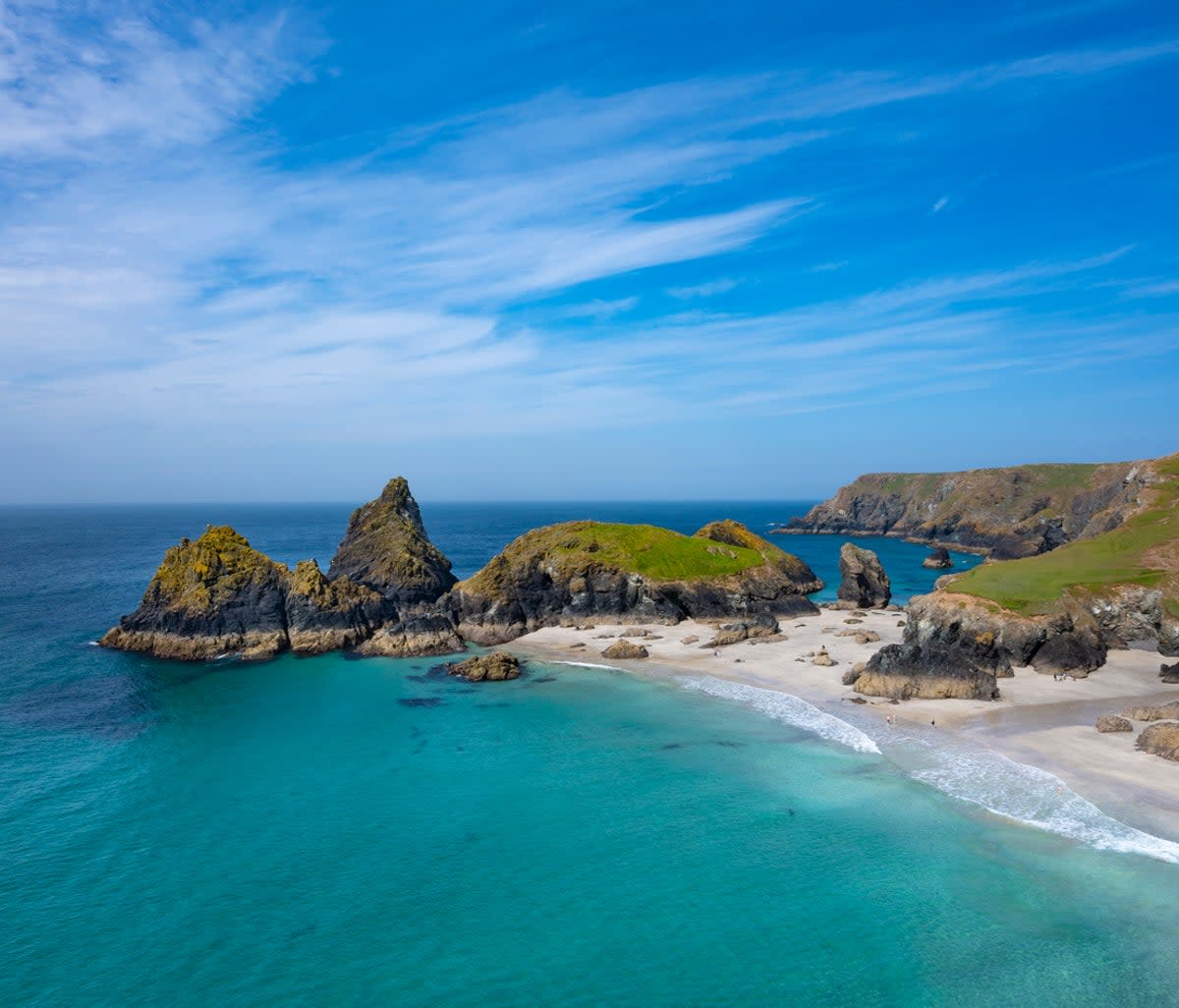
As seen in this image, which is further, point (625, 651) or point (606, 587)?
point (606, 587)

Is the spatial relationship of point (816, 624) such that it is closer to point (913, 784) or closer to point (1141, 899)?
point (913, 784)

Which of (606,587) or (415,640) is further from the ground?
(606,587)

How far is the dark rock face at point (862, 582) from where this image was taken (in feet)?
311

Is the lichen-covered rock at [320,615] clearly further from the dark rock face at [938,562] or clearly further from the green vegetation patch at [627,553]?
the dark rock face at [938,562]

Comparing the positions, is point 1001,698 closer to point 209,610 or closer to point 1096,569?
point 1096,569

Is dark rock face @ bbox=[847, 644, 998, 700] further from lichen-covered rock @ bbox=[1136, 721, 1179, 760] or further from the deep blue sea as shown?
lichen-covered rock @ bbox=[1136, 721, 1179, 760]

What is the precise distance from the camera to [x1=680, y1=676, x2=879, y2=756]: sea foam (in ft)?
155

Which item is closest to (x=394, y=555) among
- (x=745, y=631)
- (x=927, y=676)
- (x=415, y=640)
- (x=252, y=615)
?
(x=415, y=640)

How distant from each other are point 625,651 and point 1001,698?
→ 32267mm

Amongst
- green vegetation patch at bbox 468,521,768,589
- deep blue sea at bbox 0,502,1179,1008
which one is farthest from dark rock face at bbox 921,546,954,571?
deep blue sea at bbox 0,502,1179,1008

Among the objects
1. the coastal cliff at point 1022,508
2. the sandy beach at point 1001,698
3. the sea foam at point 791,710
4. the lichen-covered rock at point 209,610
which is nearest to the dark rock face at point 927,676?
the sandy beach at point 1001,698

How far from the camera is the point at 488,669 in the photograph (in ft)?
212

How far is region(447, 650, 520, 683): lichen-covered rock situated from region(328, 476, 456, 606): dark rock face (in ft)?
82.3

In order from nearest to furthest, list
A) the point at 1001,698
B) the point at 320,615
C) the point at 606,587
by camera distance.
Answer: the point at 1001,698 < the point at 320,615 < the point at 606,587
